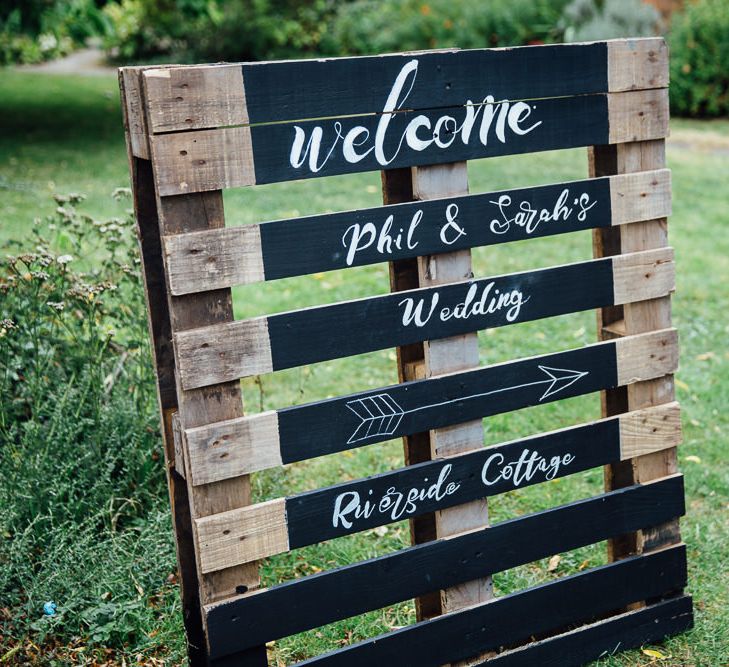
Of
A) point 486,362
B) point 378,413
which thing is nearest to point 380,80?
point 378,413

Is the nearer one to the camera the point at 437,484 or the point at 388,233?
the point at 388,233

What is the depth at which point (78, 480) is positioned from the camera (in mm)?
3549

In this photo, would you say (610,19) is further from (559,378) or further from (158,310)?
(158,310)

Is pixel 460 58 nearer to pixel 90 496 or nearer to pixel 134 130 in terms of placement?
pixel 134 130

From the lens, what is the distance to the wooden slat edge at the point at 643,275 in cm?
302

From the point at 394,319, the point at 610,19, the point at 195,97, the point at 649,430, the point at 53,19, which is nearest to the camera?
the point at 195,97

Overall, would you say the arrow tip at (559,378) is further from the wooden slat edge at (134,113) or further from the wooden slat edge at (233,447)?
the wooden slat edge at (134,113)

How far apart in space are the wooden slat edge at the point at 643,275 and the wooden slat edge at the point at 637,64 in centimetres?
54

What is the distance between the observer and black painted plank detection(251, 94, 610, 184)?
8.10 feet

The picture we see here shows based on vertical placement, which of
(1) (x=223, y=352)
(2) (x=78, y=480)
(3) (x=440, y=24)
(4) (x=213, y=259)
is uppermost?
(3) (x=440, y=24)

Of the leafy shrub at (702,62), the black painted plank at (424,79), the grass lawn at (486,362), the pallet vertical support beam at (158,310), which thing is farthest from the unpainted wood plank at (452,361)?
the leafy shrub at (702,62)

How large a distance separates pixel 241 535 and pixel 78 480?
48.4 inches

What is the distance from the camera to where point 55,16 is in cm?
1084

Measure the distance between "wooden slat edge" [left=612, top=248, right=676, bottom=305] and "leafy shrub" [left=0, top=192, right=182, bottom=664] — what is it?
188 cm
